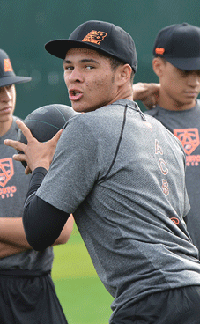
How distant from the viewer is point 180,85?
4.42 meters

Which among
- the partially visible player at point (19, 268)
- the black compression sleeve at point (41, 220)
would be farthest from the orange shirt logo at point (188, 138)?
the black compression sleeve at point (41, 220)

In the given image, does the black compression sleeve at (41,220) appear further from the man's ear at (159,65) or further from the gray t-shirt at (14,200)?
the man's ear at (159,65)

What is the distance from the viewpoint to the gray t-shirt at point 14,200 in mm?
3758

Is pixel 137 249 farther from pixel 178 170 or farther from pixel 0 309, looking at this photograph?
pixel 0 309

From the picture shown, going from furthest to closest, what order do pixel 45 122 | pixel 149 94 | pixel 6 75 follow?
pixel 149 94 → pixel 6 75 → pixel 45 122

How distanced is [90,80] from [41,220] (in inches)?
28.8

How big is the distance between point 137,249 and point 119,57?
3.08 ft

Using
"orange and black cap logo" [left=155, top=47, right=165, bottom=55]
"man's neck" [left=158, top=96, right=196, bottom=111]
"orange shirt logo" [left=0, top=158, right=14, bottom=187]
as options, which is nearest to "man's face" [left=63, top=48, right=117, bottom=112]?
"orange shirt logo" [left=0, top=158, right=14, bottom=187]

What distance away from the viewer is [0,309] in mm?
3725

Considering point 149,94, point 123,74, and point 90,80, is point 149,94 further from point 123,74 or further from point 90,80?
point 90,80

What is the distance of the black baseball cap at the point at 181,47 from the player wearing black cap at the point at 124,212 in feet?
7.10

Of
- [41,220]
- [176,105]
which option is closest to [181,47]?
[176,105]

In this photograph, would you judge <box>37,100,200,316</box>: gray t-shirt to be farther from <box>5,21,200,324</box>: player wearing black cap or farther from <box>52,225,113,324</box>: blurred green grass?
<box>52,225,113,324</box>: blurred green grass

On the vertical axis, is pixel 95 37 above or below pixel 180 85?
above
